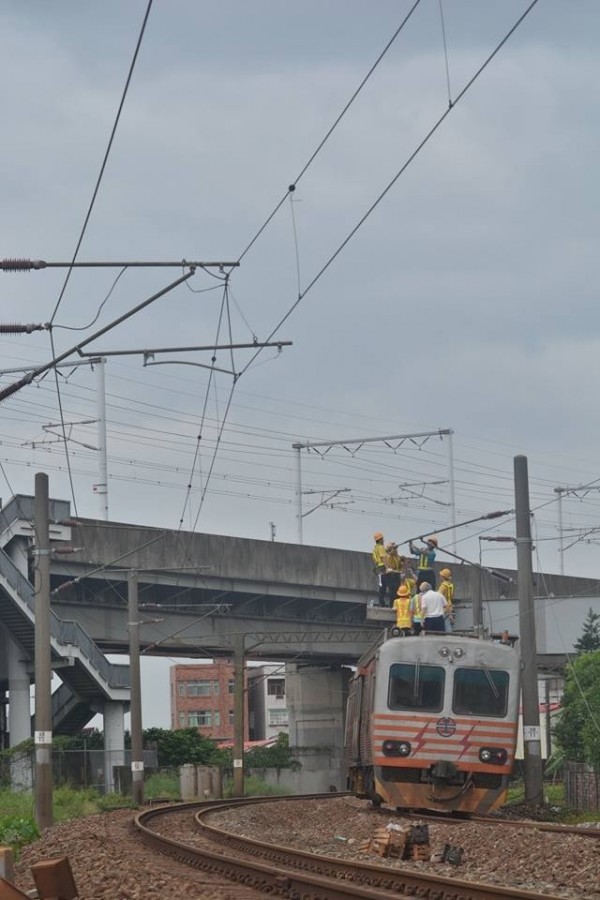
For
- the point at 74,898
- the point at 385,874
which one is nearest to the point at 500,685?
the point at 385,874

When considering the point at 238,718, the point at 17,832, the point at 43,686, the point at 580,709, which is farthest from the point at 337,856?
the point at 238,718

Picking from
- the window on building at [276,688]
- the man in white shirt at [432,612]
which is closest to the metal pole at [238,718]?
the man in white shirt at [432,612]

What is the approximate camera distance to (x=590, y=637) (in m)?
62.8

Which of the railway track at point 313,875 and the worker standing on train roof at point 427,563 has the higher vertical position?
the worker standing on train roof at point 427,563

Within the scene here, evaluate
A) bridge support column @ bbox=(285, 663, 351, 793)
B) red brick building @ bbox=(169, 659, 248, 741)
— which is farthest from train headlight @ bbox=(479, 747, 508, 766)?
red brick building @ bbox=(169, 659, 248, 741)

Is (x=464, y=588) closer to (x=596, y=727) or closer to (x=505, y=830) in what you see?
(x=596, y=727)

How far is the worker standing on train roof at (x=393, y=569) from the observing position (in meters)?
30.9

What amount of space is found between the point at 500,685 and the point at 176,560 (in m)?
35.1

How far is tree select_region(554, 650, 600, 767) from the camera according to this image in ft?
128

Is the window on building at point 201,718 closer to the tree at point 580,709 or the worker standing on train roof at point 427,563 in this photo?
the tree at point 580,709

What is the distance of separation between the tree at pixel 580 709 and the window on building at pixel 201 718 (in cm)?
8066

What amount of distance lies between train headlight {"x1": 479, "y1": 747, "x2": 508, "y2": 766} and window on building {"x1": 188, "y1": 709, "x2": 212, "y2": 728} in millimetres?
104374

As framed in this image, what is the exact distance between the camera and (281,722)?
133875mm

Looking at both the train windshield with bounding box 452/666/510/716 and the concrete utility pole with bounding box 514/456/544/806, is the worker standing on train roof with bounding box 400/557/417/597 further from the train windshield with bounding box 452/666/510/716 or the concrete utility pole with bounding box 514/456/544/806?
the train windshield with bounding box 452/666/510/716
